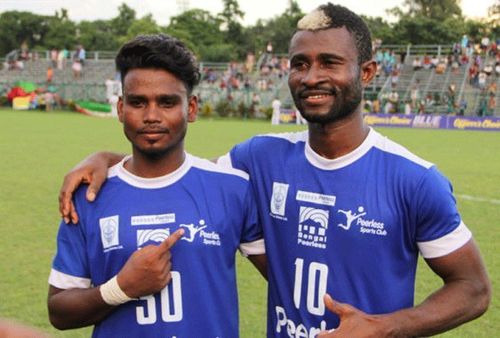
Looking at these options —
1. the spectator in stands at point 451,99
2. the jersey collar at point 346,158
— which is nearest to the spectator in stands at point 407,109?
the spectator in stands at point 451,99

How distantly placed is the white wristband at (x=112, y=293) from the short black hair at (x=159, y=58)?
909 millimetres

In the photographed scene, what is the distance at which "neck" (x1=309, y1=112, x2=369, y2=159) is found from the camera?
270 cm

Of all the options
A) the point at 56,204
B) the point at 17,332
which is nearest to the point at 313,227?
the point at 17,332

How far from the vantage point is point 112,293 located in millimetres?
2490

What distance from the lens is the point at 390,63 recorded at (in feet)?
133

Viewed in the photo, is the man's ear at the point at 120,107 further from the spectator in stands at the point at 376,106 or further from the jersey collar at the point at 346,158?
the spectator in stands at the point at 376,106

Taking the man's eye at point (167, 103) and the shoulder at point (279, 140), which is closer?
the man's eye at point (167, 103)

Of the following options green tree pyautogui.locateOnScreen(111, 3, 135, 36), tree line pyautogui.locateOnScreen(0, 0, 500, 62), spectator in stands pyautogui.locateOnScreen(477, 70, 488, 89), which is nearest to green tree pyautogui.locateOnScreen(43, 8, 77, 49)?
tree line pyautogui.locateOnScreen(0, 0, 500, 62)

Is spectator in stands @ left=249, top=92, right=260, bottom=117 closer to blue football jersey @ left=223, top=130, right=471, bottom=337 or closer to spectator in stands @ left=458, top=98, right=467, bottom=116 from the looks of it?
spectator in stands @ left=458, top=98, right=467, bottom=116

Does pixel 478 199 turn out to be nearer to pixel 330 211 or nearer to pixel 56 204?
pixel 56 204

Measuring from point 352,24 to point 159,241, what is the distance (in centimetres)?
121

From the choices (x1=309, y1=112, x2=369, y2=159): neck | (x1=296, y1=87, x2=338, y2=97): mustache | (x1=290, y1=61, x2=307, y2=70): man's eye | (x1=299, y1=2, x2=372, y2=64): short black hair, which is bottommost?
(x1=309, y1=112, x2=369, y2=159): neck

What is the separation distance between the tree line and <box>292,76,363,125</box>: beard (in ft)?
191

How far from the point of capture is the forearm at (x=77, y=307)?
8.34 ft
